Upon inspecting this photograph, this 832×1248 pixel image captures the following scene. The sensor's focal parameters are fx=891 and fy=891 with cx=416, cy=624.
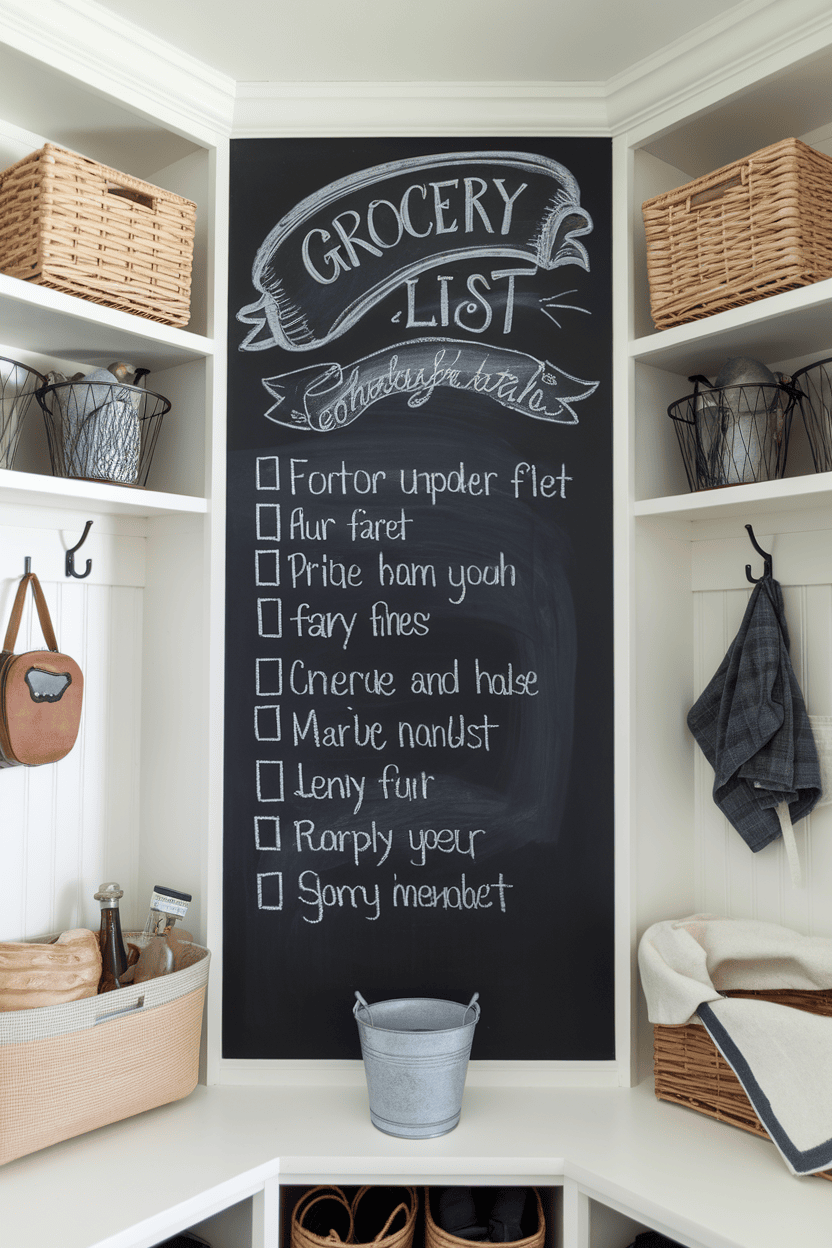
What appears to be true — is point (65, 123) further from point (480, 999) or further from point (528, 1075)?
point (528, 1075)

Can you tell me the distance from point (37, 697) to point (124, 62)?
3.92 ft

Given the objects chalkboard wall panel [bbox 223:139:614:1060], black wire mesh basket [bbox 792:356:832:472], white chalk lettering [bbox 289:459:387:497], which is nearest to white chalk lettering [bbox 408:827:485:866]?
chalkboard wall panel [bbox 223:139:614:1060]

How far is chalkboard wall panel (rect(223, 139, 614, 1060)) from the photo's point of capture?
1.74 metres

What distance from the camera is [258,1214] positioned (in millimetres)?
1456

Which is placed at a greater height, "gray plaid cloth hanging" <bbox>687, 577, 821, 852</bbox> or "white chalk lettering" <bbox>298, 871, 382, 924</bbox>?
"gray plaid cloth hanging" <bbox>687, 577, 821, 852</bbox>

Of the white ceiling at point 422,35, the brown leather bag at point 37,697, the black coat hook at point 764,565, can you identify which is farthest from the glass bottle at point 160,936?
the white ceiling at point 422,35

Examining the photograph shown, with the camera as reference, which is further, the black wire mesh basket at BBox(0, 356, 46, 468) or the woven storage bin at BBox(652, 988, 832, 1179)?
the black wire mesh basket at BBox(0, 356, 46, 468)

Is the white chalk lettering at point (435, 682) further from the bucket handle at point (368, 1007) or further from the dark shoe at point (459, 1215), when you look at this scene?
the dark shoe at point (459, 1215)

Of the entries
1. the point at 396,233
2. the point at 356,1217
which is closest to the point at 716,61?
the point at 396,233

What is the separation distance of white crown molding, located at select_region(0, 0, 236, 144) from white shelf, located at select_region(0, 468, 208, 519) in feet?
2.41

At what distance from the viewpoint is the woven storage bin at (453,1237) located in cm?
148

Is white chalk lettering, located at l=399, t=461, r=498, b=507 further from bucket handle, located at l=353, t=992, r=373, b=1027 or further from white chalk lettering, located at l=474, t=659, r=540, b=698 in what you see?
bucket handle, located at l=353, t=992, r=373, b=1027

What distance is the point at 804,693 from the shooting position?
175cm

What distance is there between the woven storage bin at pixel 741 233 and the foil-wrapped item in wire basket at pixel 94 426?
104 centimetres
